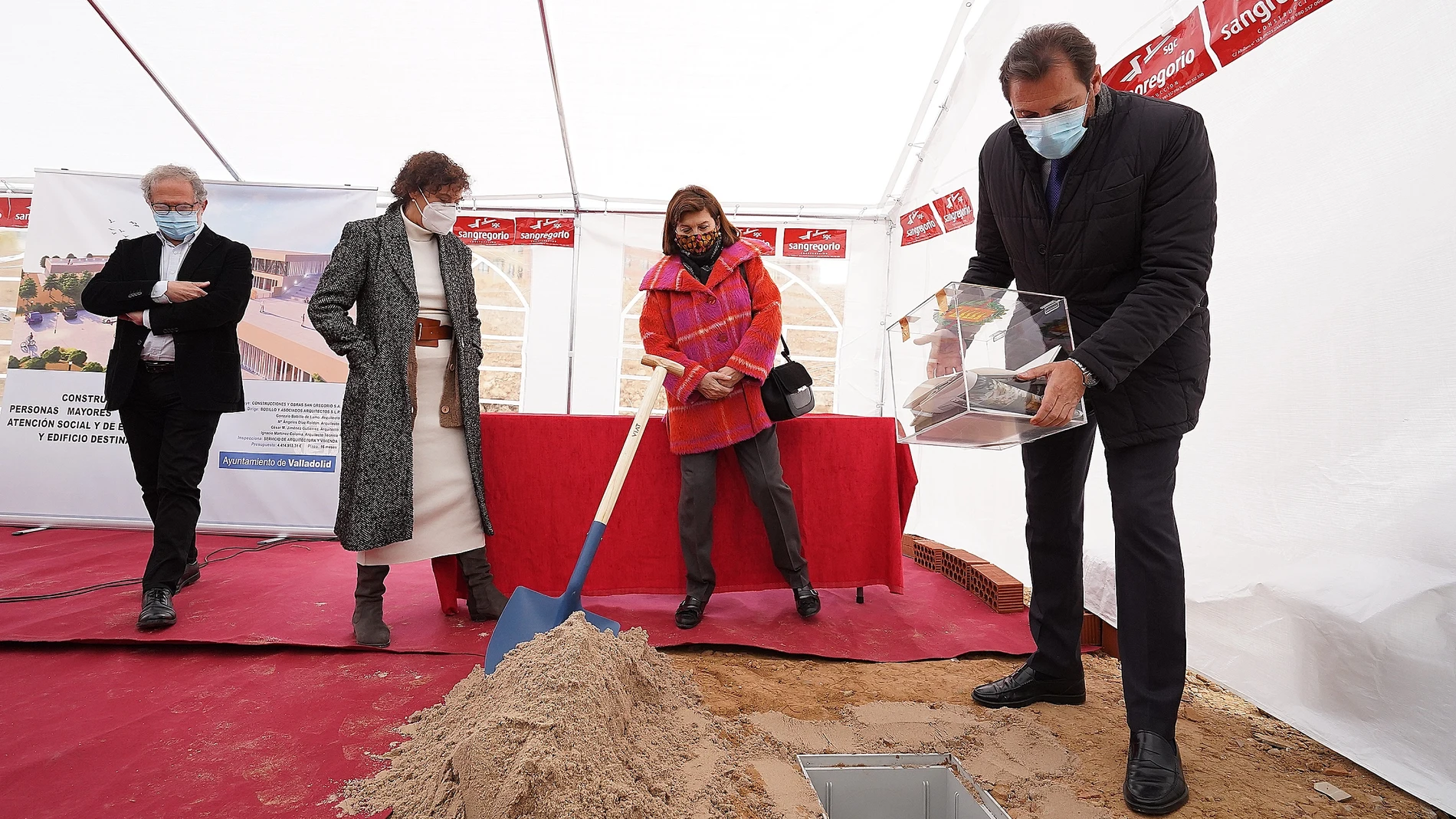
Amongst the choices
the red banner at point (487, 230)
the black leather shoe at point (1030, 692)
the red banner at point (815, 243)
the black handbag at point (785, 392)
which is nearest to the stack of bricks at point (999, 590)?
the black leather shoe at point (1030, 692)

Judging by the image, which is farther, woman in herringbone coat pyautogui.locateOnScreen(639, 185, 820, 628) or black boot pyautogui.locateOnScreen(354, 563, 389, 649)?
woman in herringbone coat pyautogui.locateOnScreen(639, 185, 820, 628)

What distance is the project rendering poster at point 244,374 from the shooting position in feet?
13.2

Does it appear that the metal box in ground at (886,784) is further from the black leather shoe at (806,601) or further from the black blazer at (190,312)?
the black blazer at (190,312)

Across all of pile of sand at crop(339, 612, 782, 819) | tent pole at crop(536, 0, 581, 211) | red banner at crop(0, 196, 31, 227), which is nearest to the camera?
pile of sand at crop(339, 612, 782, 819)

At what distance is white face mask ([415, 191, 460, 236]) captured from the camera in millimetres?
2420

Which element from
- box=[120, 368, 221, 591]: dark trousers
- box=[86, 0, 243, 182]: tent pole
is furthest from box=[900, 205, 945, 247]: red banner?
box=[86, 0, 243, 182]: tent pole

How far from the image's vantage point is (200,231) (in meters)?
2.63

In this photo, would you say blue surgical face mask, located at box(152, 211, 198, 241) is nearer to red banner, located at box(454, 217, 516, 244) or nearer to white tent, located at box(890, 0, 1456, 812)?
red banner, located at box(454, 217, 516, 244)

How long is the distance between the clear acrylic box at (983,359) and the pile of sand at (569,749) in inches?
33.2

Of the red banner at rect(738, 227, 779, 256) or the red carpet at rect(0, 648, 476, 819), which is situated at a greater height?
the red banner at rect(738, 227, 779, 256)

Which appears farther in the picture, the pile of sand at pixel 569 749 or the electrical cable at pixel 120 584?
the electrical cable at pixel 120 584

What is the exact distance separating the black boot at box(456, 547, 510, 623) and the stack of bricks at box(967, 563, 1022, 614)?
1.89 m

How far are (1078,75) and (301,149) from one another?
16.8ft

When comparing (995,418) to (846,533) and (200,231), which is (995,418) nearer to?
(846,533)
